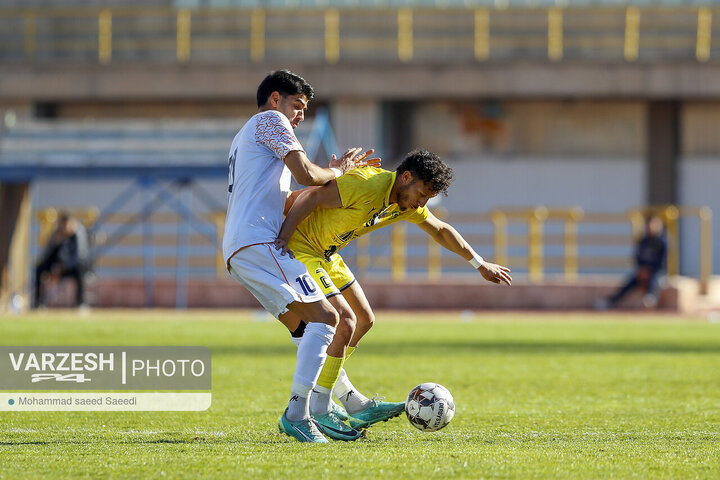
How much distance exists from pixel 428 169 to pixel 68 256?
53.8 ft

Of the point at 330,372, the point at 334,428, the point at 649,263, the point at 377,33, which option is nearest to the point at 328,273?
the point at 330,372

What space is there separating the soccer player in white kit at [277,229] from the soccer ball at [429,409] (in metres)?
0.69

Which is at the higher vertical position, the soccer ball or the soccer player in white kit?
the soccer player in white kit

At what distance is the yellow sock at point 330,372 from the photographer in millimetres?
7102

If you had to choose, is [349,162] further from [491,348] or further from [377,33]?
[377,33]

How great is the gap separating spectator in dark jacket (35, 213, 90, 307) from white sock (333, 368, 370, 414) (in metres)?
15.5

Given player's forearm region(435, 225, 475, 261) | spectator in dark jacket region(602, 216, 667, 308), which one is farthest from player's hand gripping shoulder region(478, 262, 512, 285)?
spectator in dark jacket region(602, 216, 667, 308)

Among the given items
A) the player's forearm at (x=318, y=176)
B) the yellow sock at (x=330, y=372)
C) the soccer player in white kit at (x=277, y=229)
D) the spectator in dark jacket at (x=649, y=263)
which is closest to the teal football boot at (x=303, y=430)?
the soccer player in white kit at (x=277, y=229)

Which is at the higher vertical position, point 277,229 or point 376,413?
point 277,229

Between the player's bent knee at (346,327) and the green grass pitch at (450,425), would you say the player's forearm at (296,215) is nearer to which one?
the player's bent knee at (346,327)

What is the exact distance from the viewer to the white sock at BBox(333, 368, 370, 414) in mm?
7473

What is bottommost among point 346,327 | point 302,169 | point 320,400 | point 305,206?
point 320,400

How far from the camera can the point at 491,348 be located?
14.6 metres

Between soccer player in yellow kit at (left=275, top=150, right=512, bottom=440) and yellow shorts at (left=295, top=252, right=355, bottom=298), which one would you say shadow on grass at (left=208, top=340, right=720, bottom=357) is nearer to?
yellow shorts at (left=295, top=252, right=355, bottom=298)
